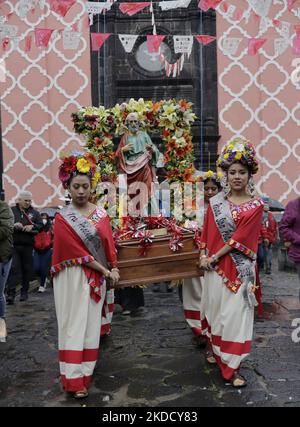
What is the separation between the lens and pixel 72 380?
12.3 feet

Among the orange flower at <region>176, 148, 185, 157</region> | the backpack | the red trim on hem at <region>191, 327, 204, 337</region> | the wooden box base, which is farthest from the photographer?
the backpack

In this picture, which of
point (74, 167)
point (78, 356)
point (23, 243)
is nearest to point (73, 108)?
point (23, 243)

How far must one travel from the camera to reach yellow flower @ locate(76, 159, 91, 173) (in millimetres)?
4023

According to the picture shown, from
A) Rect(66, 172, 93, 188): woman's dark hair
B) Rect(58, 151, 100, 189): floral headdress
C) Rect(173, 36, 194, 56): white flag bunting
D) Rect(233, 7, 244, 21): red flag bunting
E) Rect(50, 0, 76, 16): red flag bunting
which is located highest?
Rect(233, 7, 244, 21): red flag bunting

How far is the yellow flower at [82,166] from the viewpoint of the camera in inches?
158

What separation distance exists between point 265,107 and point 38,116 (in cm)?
593

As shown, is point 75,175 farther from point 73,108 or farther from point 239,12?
point 73,108

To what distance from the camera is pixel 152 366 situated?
14.8ft

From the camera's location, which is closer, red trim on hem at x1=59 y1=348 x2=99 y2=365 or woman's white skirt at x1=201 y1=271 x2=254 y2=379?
red trim on hem at x1=59 y1=348 x2=99 y2=365

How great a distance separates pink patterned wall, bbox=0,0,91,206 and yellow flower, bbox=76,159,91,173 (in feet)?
29.6

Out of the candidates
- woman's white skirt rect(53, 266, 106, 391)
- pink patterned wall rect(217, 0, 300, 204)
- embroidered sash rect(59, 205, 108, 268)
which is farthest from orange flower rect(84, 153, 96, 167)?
pink patterned wall rect(217, 0, 300, 204)

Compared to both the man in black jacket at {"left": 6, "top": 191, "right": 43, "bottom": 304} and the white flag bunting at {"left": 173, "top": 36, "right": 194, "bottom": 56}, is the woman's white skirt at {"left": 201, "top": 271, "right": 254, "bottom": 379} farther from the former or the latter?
the white flag bunting at {"left": 173, "top": 36, "right": 194, "bottom": 56}
